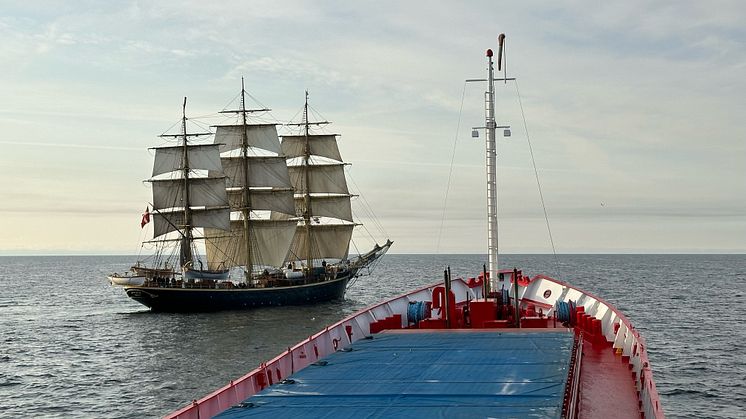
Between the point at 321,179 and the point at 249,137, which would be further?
the point at 321,179

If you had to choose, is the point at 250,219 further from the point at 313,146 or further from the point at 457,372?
the point at 457,372

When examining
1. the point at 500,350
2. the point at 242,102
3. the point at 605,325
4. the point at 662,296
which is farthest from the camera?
the point at 242,102

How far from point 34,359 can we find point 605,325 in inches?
1758

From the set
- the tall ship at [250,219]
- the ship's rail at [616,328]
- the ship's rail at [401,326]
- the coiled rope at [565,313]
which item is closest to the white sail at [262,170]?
the tall ship at [250,219]

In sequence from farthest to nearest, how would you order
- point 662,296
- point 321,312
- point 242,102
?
point 242,102, point 662,296, point 321,312

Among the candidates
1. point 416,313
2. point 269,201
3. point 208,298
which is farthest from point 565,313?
point 269,201

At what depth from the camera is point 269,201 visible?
10656 centimetres

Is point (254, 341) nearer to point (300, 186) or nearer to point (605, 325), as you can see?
point (605, 325)

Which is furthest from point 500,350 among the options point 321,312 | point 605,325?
point 321,312

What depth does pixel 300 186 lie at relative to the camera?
114 meters

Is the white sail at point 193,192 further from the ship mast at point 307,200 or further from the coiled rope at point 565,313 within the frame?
the coiled rope at point 565,313

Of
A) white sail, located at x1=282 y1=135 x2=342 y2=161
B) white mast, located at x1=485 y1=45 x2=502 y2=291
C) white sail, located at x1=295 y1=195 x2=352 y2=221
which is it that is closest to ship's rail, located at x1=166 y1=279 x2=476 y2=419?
white mast, located at x1=485 y1=45 x2=502 y2=291

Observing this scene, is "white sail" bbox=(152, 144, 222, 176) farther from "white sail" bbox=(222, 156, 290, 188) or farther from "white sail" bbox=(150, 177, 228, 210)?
"white sail" bbox=(222, 156, 290, 188)

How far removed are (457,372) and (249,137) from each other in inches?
3687
